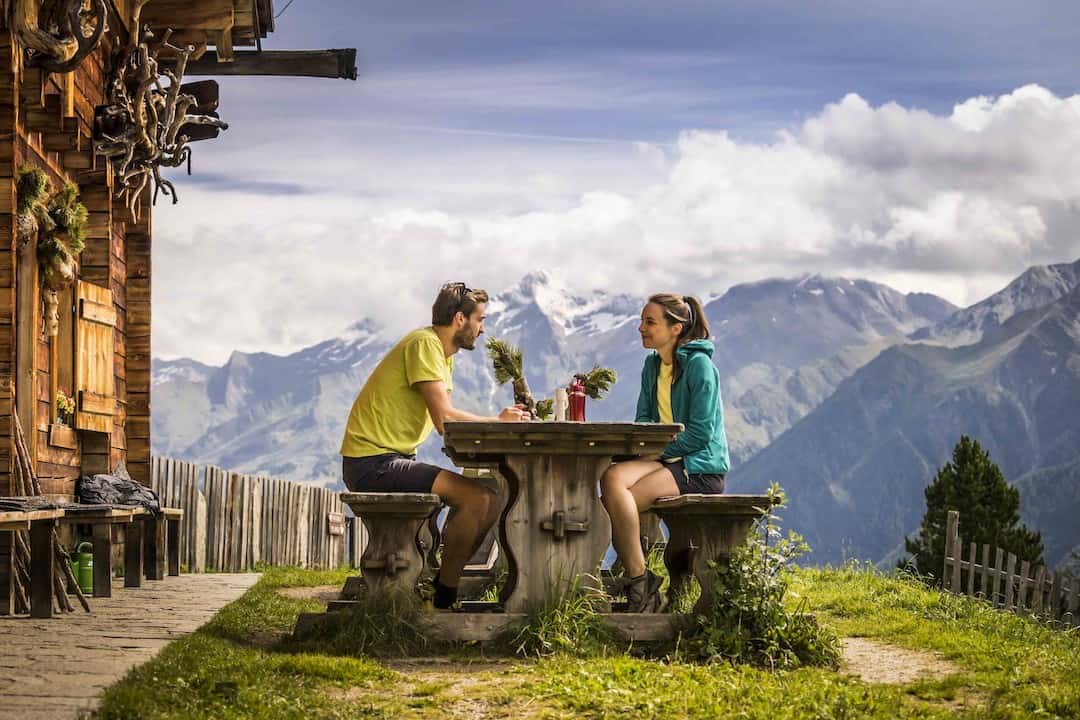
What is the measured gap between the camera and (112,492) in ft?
41.1

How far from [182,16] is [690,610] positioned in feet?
31.2

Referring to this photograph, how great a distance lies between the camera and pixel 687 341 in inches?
324

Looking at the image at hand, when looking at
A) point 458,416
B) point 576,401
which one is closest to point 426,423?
point 458,416

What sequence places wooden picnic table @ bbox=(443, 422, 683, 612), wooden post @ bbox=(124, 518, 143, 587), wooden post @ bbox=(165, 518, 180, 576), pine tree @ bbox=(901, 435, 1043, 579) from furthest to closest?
pine tree @ bbox=(901, 435, 1043, 579) < wooden post @ bbox=(165, 518, 180, 576) < wooden post @ bbox=(124, 518, 143, 587) < wooden picnic table @ bbox=(443, 422, 683, 612)

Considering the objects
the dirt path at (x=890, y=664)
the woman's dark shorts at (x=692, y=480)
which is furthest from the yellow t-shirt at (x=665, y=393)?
the dirt path at (x=890, y=664)

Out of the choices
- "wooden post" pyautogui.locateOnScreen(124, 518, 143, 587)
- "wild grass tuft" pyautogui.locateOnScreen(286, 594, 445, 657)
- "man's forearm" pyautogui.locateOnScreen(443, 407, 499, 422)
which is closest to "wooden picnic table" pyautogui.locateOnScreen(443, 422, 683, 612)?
"man's forearm" pyautogui.locateOnScreen(443, 407, 499, 422)

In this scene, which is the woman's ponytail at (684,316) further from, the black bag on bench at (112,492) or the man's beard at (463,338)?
the black bag on bench at (112,492)

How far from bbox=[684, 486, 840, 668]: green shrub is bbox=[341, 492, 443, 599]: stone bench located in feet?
4.48

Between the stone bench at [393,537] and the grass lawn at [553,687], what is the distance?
0.51 m

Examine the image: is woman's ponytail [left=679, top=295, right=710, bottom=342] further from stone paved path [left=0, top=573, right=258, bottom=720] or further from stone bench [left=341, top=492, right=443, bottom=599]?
stone paved path [left=0, top=573, right=258, bottom=720]

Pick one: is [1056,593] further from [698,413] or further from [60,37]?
[60,37]

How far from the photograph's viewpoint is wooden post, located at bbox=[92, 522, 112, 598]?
10.1 metres

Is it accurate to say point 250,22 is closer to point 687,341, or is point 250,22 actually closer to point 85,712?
point 687,341

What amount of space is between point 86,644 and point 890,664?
3.78 metres
